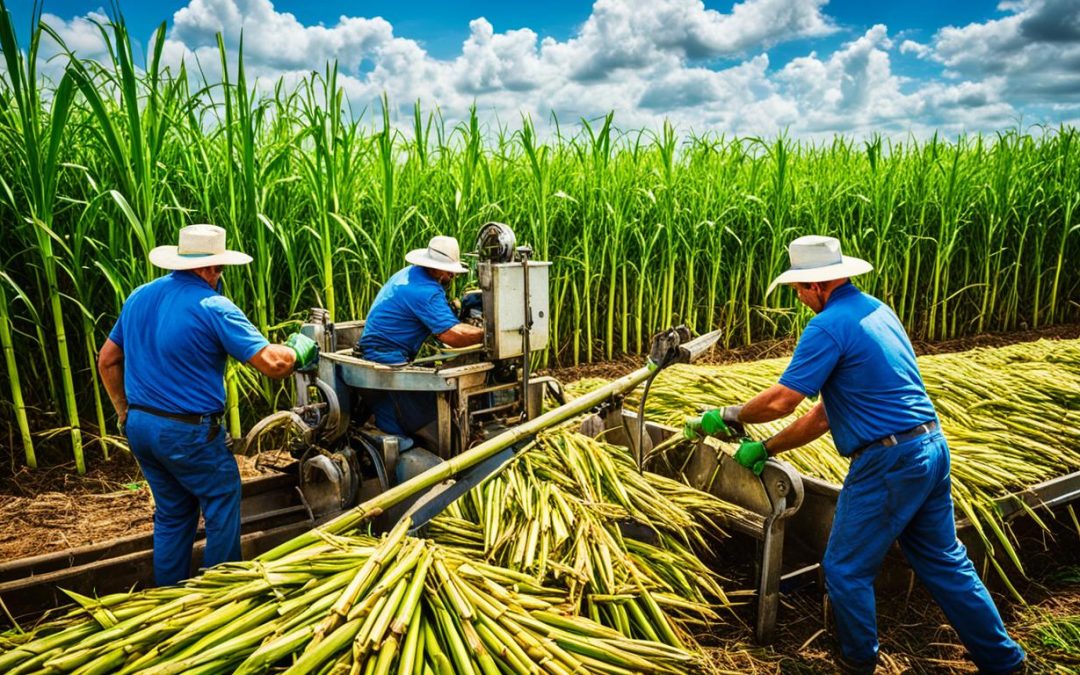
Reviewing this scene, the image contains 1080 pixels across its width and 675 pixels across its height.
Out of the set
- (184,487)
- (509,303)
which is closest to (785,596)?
(509,303)

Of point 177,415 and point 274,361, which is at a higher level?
point 274,361

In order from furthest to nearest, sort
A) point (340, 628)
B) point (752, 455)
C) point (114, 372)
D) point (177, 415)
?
1. point (114, 372)
2. point (177, 415)
3. point (752, 455)
4. point (340, 628)

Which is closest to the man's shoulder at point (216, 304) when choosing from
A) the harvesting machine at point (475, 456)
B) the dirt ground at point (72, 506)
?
the harvesting machine at point (475, 456)

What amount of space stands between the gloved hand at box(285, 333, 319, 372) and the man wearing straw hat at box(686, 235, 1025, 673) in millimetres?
1966

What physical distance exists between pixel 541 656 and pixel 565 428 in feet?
5.50

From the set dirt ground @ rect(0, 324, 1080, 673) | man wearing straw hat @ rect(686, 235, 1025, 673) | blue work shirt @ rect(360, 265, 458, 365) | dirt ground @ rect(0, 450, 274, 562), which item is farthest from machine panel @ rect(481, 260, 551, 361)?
dirt ground @ rect(0, 450, 274, 562)

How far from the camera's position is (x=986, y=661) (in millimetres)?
2953

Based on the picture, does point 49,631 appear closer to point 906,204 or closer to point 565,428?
point 565,428

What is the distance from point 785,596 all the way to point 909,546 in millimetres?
598

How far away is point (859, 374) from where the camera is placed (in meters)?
2.90

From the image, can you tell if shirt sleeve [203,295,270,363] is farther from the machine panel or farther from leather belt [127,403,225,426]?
the machine panel

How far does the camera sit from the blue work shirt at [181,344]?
316 centimetres

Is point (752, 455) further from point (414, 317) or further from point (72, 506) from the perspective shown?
point (72, 506)

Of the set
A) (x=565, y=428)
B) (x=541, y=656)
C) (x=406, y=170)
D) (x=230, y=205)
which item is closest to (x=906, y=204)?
(x=406, y=170)
